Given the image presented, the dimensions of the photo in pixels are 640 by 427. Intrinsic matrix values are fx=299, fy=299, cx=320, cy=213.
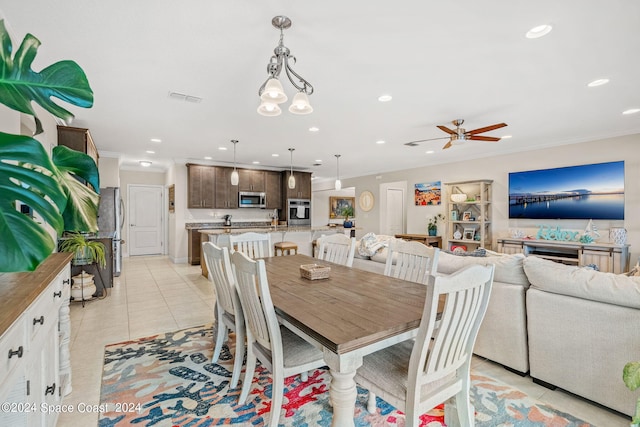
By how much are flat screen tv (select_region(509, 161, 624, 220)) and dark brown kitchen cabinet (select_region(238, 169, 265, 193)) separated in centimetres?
558

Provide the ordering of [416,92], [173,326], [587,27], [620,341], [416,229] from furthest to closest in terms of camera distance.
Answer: [416,229] → [173,326] → [416,92] → [587,27] → [620,341]

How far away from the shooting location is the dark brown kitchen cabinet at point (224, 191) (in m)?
7.26

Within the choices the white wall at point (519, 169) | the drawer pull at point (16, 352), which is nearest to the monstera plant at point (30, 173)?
the drawer pull at point (16, 352)

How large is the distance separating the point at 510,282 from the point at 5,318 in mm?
2714

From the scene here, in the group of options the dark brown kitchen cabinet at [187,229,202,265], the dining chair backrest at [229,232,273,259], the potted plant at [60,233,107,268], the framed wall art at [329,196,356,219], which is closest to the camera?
the dining chair backrest at [229,232,273,259]

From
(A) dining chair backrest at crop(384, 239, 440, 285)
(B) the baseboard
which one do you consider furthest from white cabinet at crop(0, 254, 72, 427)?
(B) the baseboard

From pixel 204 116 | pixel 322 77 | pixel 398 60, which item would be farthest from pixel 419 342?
pixel 204 116

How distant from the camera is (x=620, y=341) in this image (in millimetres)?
1728

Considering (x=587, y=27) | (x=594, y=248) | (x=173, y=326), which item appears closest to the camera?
(x=587, y=27)

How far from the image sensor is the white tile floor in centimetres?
186

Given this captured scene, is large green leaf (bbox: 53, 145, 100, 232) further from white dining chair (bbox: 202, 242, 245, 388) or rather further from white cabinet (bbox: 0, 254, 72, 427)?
white dining chair (bbox: 202, 242, 245, 388)

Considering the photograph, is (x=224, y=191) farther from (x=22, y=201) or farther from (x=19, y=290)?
(x=22, y=201)

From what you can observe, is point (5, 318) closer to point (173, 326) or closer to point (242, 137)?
point (173, 326)

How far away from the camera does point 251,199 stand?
7.66 m
